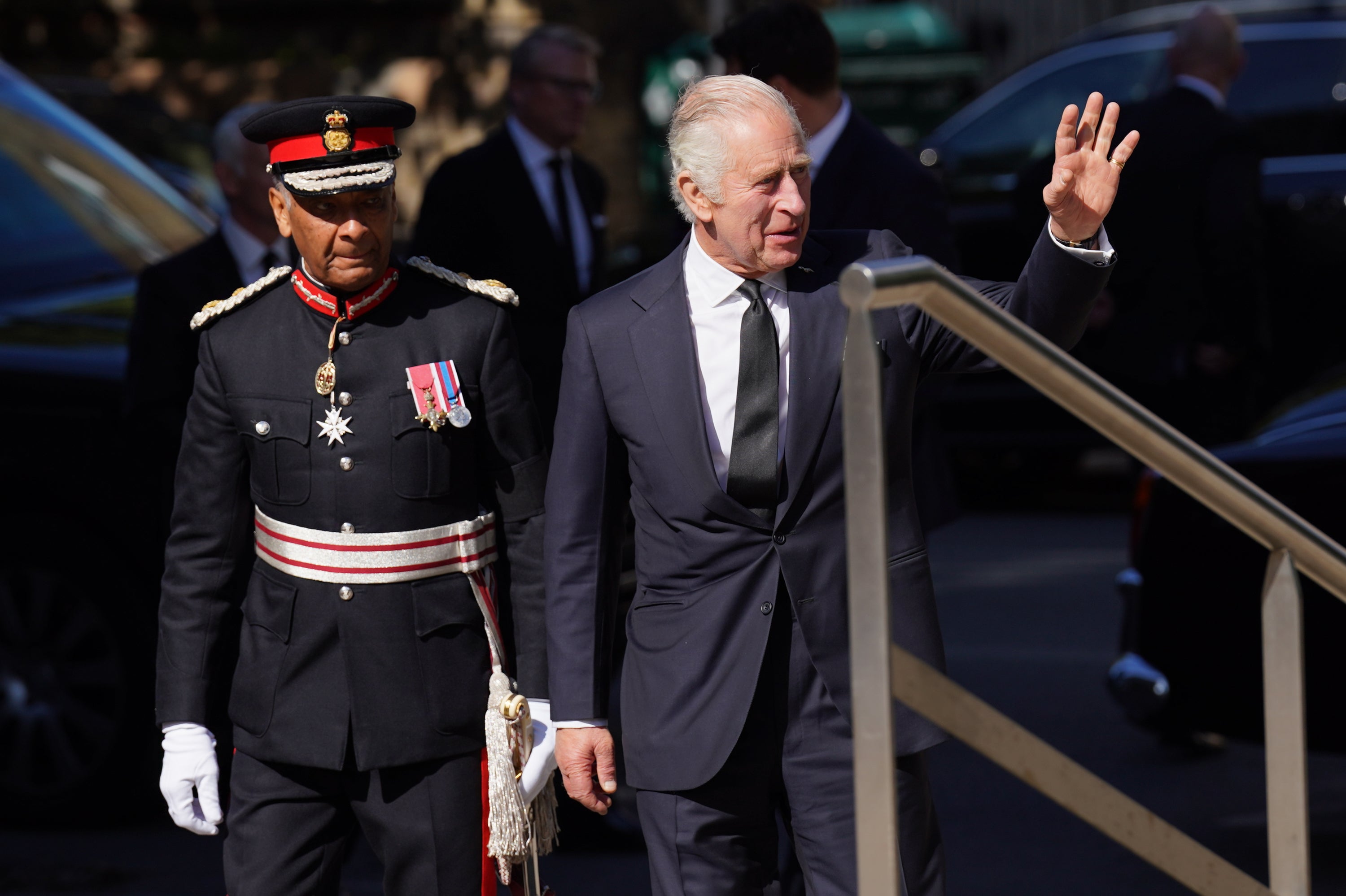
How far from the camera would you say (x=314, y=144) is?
3.04 metres

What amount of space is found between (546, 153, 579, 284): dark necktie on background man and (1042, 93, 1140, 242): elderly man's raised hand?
3349 mm

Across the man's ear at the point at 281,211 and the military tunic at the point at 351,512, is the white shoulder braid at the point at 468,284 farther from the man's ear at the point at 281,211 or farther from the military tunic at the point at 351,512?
the man's ear at the point at 281,211

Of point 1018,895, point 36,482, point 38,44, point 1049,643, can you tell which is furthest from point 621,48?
point 1018,895

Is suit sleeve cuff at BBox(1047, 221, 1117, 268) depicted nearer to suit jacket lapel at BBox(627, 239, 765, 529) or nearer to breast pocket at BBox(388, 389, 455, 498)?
suit jacket lapel at BBox(627, 239, 765, 529)

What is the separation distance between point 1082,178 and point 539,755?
1309mm

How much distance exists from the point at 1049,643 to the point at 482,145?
283 cm

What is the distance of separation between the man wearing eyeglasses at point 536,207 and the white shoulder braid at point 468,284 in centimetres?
231

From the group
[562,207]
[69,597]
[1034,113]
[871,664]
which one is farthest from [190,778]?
[1034,113]

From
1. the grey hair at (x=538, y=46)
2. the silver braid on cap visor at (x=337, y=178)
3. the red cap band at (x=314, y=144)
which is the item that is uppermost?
the grey hair at (x=538, y=46)

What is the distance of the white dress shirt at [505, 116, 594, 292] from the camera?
6.04 metres

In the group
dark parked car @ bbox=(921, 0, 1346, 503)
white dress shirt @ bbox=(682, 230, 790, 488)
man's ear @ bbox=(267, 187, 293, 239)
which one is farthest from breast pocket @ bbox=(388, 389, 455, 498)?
dark parked car @ bbox=(921, 0, 1346, 503)

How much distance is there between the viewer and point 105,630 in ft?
16.9

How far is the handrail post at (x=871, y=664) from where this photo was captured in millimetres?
1963

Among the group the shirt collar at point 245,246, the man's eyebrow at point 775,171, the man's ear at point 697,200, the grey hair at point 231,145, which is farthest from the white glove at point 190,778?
the grey hair at point 231,145
